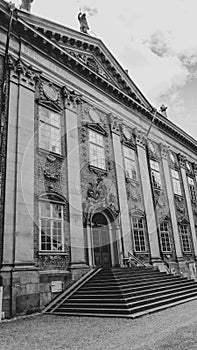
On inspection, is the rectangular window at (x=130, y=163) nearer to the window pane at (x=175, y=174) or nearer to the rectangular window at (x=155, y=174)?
the rectangular window at (x=155, y=174)

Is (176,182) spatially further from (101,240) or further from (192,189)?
(101,240)

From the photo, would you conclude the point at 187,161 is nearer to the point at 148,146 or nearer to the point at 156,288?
the point at 148,146

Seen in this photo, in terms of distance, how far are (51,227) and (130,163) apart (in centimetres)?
822

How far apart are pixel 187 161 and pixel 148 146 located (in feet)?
20.9

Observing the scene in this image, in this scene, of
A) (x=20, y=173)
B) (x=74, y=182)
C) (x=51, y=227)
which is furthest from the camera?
(x=74, y=182)

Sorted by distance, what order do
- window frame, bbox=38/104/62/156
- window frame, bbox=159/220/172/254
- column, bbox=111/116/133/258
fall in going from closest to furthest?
window frame, bbox=38/104/62/156 → column, bbox=111/116/133/258 → window frame, bbox=159/220/172/254

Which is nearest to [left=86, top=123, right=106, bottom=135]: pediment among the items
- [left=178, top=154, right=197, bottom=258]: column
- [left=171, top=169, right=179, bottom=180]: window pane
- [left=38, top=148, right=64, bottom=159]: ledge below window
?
[left=38, top=148, right=64, bottom=159]: ledge below window

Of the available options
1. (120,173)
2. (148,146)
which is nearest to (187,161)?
(148,146)

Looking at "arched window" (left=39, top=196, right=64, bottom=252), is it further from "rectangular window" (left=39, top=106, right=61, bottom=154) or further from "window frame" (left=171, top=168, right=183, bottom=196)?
"window frame" (left=171, top=168, right=183, bottom=196)

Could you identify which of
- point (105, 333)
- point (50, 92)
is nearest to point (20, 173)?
point (50, 92)

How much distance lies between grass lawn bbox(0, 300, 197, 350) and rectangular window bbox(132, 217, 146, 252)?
7503 millimetres

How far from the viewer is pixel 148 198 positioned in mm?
19266

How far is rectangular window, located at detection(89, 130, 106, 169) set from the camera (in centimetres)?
1667

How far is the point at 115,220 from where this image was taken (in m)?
16.3
